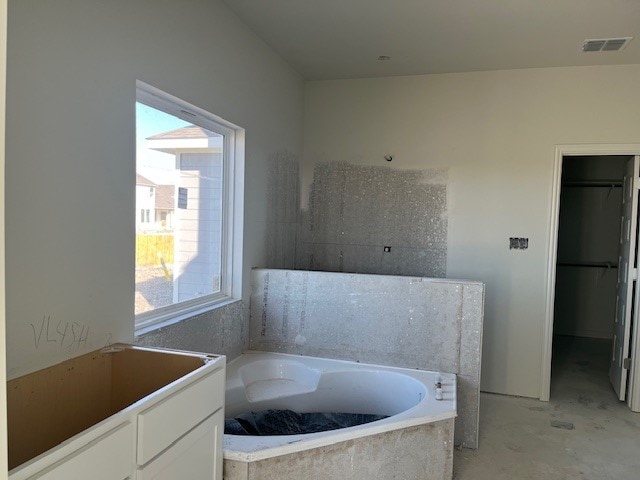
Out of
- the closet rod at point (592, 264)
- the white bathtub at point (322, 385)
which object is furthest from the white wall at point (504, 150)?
the closet rod at point (592, 264)

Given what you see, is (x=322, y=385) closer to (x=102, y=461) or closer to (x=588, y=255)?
(x=102, y=461)

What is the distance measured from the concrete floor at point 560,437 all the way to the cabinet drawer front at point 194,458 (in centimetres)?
153

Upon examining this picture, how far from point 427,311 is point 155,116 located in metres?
2.07

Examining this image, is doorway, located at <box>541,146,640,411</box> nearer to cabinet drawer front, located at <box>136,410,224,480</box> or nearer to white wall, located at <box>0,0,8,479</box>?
cabinet drawer front, located at <box>136,410,224,480</box>

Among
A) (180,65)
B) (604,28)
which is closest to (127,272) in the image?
(180,65)

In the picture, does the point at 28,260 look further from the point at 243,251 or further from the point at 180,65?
the point at 243,251

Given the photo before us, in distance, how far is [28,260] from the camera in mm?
1576

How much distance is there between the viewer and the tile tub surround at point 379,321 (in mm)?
2971

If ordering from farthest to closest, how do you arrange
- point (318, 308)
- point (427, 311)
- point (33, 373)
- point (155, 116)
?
point (318, 308) < point (427, 311) < point (155, 116) < point (33, 373)

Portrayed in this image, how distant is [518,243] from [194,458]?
3142 millimetres

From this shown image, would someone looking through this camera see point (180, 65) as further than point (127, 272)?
Yes

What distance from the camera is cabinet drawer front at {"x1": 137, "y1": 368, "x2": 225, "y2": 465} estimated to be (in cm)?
136

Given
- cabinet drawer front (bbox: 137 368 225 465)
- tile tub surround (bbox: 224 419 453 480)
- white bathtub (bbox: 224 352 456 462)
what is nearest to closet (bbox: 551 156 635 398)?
white bathtub (bbox: 224 352 456 462)

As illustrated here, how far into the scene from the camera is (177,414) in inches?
59.9
